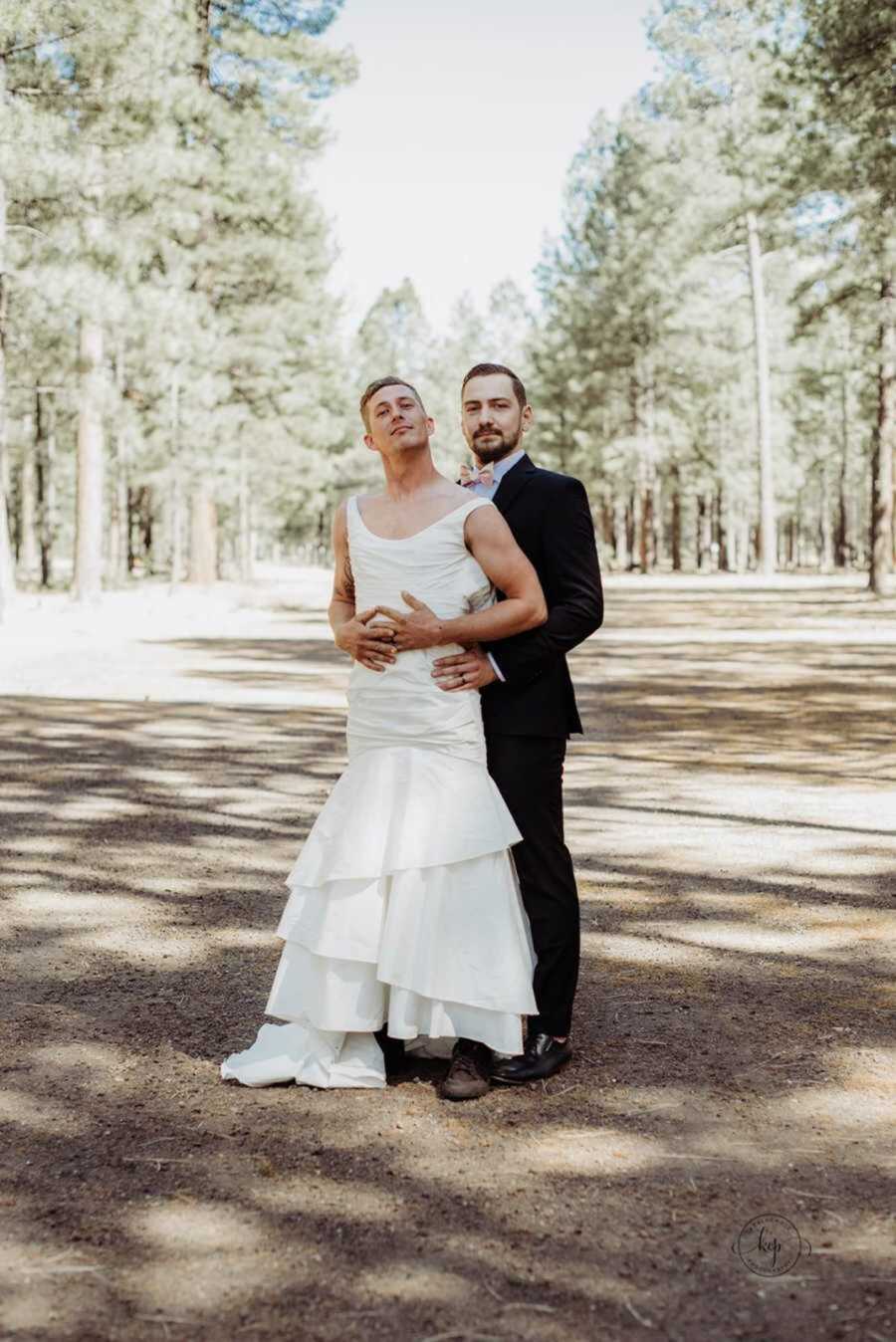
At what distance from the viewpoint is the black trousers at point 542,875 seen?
14.3 feet

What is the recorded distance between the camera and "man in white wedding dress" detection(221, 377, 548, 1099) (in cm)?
417

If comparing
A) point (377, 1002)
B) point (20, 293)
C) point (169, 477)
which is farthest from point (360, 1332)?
point (169, 477)

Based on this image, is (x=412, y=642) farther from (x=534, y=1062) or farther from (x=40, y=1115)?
(x=40, y=1115)

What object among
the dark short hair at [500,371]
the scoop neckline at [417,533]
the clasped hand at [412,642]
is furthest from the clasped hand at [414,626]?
the dark short hair at [500,371]

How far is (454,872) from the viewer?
4215mm

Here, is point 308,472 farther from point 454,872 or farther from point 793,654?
point 454,872

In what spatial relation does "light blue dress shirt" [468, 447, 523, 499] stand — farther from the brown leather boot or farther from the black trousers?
the brown leather boot

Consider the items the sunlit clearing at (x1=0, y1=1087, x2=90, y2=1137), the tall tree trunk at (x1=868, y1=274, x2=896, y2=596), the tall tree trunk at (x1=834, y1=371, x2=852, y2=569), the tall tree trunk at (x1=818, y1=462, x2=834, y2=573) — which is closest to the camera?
the sunlit clearing at (x1=0, y1=1087, x2=90, y2=1137)

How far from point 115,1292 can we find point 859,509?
104 m

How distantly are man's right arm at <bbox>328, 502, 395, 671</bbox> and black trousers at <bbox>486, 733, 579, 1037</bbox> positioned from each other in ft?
1.53

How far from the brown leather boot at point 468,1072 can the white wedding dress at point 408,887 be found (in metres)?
0.07

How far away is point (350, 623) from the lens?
170 inches

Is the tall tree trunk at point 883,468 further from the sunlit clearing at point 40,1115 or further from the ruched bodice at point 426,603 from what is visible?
the sunlit clearing at point 40,1115

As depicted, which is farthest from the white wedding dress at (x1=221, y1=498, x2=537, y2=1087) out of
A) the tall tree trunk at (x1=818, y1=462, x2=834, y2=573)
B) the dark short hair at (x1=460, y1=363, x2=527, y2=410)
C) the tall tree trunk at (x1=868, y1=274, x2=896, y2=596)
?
the tall tree trunk at (x1=818, y1=462, x2=834, y2=573)
